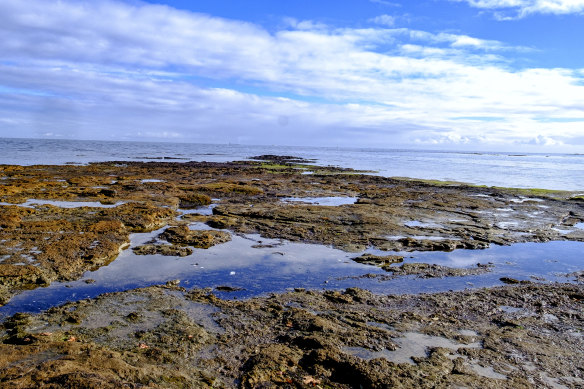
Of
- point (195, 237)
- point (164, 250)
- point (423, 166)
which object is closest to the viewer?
point (164, 250)

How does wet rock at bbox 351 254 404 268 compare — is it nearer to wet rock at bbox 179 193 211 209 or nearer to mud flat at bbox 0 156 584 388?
mud flat at bbox 0 156 584 388

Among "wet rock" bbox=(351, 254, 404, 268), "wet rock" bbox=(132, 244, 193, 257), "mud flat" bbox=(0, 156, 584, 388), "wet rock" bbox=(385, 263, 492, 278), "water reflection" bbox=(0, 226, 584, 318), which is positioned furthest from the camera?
"wet rock" bbox=(132, 244, 193, 257)

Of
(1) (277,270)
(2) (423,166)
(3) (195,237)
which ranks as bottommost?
(1) (277,270)

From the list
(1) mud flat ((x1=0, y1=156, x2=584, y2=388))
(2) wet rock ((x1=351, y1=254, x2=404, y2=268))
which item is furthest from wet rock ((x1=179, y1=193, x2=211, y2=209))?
(2) wet rock ((x1=351, y1=254, x2=404, y2=268))

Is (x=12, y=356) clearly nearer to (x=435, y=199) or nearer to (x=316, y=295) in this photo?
(x=316, y=295)

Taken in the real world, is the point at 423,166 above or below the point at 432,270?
above

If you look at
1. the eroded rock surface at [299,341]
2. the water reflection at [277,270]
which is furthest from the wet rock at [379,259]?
the eroded rock surface at [299,341]

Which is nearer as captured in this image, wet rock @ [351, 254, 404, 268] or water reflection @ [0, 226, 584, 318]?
water reflection @ [0, 226, 584, 318]

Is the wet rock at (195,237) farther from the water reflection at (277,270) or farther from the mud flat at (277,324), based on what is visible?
the water reflection at (277,270)

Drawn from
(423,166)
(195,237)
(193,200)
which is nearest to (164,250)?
(195,237)

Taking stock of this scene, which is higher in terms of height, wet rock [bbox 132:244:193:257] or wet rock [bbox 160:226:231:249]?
wet rock [bbox 160:226:231:249]

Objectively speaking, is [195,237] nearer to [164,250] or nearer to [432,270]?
[164,250]

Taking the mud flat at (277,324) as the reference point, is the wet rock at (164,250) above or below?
below

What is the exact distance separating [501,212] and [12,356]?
26.2m
